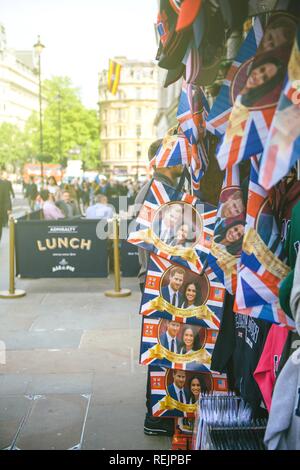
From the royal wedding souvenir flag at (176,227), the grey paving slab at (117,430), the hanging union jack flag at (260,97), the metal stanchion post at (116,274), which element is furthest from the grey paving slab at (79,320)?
the hanging union jack flag at (260,97)

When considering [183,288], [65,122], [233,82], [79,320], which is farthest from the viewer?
[65,122]

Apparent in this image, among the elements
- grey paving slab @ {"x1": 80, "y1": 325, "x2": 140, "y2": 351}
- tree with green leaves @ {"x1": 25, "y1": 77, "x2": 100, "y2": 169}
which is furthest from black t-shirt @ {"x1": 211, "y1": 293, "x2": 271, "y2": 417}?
tree with green leaves @ {"x1": 25, "y1": 77, "x2": 100, "y2": 169}

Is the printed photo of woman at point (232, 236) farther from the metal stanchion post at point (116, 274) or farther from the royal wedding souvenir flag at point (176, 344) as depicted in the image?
the metal stanchion post at point (116, 274)

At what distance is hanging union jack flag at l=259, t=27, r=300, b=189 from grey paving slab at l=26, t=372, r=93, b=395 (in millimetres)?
3508

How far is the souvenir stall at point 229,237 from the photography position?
1.98 m

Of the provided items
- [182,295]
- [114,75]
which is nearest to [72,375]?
[182,295]

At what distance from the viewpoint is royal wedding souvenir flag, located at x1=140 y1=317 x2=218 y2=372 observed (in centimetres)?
363

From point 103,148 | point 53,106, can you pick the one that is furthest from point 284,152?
point 103,148

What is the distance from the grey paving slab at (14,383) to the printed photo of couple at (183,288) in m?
1.89

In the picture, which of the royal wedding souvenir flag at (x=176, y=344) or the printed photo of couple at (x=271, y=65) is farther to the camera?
the royal wedding souvenir flag at (x=176, y=344)

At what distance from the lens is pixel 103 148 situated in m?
121

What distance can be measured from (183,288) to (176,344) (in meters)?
0.40

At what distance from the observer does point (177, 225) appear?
3.46m

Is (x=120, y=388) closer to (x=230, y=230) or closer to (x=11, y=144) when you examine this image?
(x=230, y=230)
